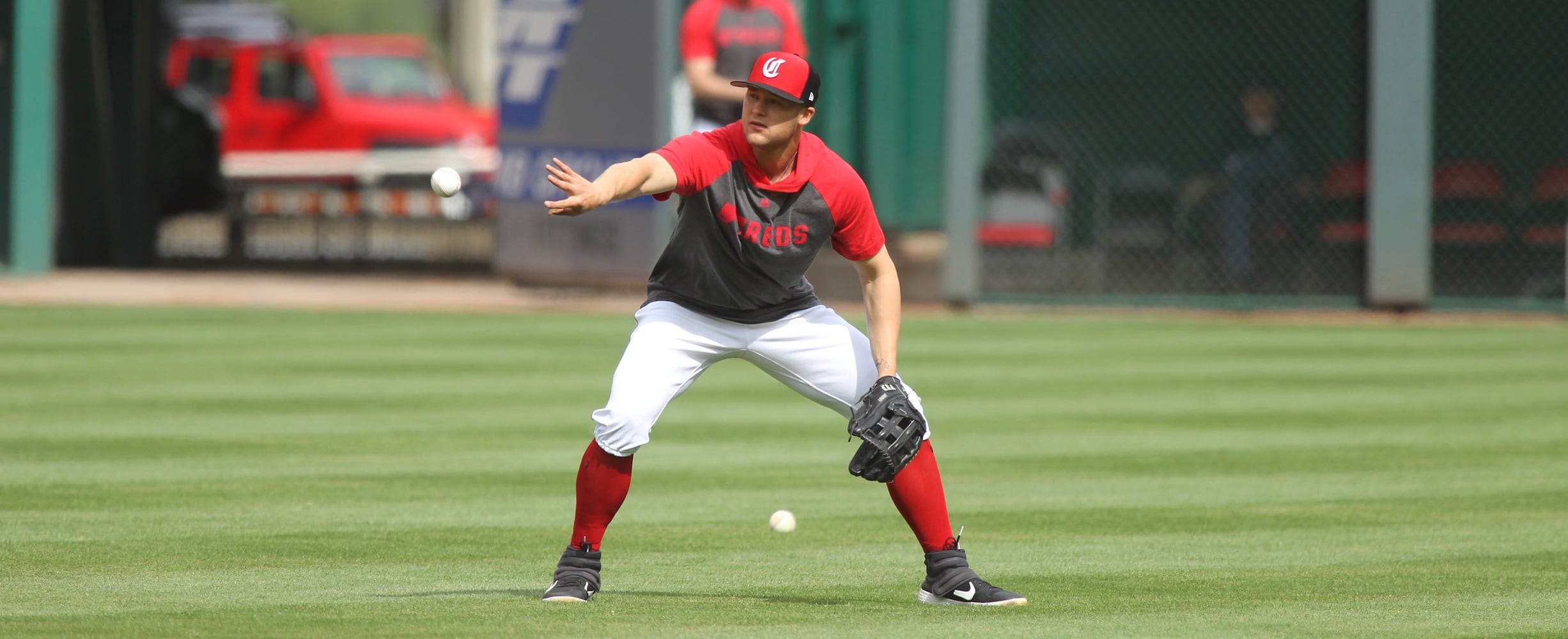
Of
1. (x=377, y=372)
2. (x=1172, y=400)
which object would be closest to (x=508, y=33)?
(x=377, y=372)

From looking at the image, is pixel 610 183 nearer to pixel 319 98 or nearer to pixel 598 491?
pixel 598 491

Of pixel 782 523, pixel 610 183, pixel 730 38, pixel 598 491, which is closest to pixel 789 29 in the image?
pixel 730 38

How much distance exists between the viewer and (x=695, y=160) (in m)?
5.21

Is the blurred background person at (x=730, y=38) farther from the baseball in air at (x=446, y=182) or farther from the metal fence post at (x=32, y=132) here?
the metal fence post at (x=32, y=132)

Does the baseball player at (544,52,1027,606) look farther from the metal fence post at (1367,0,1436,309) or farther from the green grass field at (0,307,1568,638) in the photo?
the metal fence post at (1367,0,1436,309)

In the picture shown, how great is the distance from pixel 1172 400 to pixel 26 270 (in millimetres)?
11846

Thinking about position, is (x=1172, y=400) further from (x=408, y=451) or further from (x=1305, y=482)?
(x=408, y=451)

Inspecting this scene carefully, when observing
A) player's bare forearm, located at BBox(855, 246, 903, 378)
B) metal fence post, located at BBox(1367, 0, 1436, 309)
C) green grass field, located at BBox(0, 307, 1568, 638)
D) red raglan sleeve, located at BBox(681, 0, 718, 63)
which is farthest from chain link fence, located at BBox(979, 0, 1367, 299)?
player's bare forearm, located at BBox(855, 246, 903, 378)

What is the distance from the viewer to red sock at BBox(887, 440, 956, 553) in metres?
5.42

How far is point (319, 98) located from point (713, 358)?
2127 centimetres

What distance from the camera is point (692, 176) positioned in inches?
205

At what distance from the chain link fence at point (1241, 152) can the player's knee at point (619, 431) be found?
10.7m

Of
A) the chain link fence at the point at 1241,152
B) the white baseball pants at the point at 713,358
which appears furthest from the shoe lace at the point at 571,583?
the chain link fence at the point at 1241,152

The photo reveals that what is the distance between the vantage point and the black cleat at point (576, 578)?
525 centimetres
